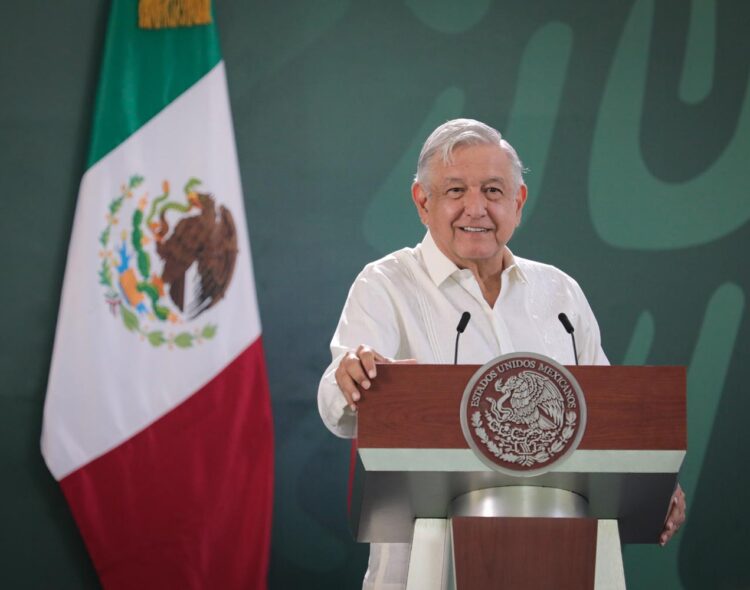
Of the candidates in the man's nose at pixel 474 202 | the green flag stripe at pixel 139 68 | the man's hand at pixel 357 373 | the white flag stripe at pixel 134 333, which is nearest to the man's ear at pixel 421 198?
the man's nose at pixel 474 202

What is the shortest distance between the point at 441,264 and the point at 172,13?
187cm

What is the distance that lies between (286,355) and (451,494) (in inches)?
84.3

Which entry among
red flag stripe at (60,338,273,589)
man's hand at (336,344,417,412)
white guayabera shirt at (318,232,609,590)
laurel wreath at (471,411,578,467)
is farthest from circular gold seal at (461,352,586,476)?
red flag stripe at (60,338,273,589)

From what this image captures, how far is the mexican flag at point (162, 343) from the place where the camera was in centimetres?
355

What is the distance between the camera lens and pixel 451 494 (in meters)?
1.73

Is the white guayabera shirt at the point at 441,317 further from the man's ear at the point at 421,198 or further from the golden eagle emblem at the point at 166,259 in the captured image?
the golden eagle emblem at the point at 166,259

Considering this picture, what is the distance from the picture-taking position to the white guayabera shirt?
Result: 2.25 meters

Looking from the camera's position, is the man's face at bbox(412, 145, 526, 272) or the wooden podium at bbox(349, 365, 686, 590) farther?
the man's face at bbox(412, 145, 526, 272)

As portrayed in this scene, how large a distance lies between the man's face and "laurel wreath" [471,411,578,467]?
0.85 meters

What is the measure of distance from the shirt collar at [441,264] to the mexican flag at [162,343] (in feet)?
4.48

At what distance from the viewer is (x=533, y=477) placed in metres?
1.61

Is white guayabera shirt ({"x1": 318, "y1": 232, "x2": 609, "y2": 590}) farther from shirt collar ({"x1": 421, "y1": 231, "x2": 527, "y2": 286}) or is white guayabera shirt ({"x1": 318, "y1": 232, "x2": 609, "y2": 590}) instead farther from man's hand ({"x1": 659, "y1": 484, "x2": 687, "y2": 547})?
man's hand ({"x1": 659, "y1": 484, "x2": 687, "y2": 547})

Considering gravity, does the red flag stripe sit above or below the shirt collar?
below

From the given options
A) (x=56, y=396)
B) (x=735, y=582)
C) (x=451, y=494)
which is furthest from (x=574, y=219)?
(x=451, y=494)
